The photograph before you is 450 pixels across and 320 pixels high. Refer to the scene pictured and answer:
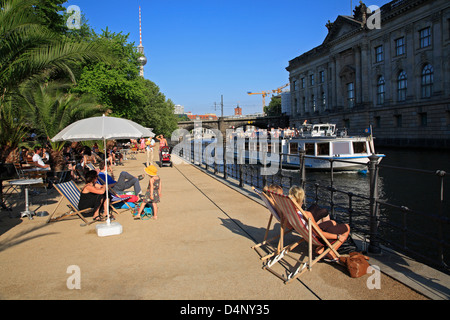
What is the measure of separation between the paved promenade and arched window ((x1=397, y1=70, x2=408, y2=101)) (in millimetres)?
50092

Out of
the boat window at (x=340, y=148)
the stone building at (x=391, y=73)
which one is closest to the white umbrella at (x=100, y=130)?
the boat window at (x=340, y=148)

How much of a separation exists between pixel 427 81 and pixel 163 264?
5082 centimetres

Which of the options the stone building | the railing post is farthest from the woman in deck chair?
the stone building

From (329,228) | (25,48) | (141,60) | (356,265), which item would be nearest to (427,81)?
(141,60)

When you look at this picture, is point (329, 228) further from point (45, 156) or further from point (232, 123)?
point (232, 123)

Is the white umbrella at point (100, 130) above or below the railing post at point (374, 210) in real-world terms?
above

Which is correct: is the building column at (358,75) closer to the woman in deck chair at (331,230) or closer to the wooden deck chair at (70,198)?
the wooden deck chair at (70,198)

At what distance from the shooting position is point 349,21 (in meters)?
61.7

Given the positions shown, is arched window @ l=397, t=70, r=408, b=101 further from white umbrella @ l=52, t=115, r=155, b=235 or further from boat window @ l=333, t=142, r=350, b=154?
white umbrella @ l=52, t=115, r=155, b=235

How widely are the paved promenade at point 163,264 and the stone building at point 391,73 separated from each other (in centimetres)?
4041

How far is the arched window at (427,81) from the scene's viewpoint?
46.3m

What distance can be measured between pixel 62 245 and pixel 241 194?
6.06 meters
